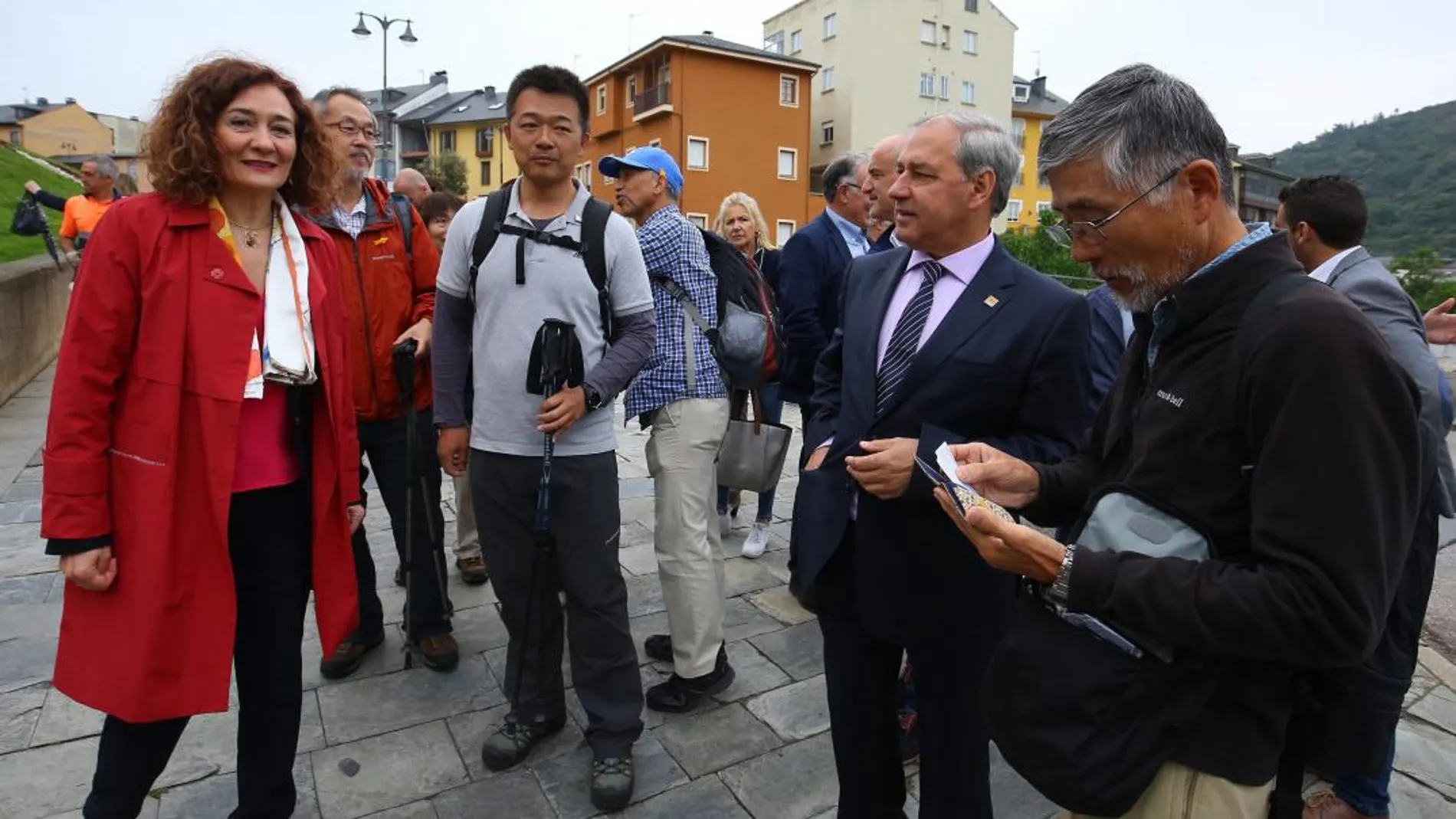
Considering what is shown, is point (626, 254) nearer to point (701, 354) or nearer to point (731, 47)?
point (701, 354)

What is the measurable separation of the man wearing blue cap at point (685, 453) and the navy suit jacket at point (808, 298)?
0.65 m

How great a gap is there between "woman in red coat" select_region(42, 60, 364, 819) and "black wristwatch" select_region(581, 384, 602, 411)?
0.72 metres

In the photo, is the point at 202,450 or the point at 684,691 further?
the point at 684,691

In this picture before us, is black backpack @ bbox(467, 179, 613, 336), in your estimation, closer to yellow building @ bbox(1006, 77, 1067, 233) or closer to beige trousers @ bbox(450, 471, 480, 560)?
beige trousers @ bbox(450, 471, 480, 560)

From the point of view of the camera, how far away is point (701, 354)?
3402mm

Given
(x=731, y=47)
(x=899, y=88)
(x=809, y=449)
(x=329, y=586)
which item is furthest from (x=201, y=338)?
(x=899, y=88)

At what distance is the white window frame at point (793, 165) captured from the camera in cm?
3772

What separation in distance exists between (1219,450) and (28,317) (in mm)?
11784

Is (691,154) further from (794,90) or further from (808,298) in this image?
(808,298)

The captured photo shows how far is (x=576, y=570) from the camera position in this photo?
2791 millimetres

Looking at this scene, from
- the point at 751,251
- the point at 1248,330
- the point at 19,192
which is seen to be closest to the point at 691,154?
the point at 19,192

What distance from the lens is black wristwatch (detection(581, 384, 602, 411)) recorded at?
105 inches

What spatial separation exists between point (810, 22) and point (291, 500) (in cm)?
4829

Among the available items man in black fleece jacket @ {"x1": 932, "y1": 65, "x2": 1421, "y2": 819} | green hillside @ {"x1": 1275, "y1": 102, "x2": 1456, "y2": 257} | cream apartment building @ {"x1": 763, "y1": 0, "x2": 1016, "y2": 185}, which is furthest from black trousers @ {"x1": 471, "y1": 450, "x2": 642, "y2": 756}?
cream apartment building @ {"x1": 763, "y1": 0, "x2": 1016, "y2": 185}
